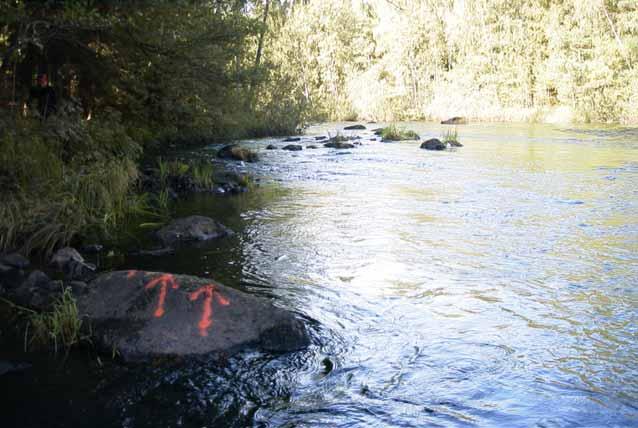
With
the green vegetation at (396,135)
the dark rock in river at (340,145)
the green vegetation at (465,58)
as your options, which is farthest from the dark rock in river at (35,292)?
the green vegetation at (465,58)

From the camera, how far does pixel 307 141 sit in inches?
1016

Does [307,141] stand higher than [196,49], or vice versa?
[196,49]

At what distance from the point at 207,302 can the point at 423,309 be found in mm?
2022

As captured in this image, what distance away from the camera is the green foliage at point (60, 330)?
196 inches

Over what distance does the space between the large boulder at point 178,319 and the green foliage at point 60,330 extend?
4.5 inches

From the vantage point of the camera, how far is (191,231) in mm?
8609

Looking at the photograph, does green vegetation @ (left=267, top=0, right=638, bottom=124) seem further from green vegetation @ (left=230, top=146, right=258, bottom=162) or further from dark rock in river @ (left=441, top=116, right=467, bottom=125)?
green vegetation @ (left=230, top=146, right=258, bottom=162)

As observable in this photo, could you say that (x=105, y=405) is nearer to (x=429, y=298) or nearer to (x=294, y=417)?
(x=294, y=417)

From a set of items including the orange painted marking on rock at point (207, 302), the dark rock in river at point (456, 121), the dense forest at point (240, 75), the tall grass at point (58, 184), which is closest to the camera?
the orange painted marking on rock at point (207, 302)

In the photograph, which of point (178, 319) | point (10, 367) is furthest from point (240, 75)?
point (10, 367)

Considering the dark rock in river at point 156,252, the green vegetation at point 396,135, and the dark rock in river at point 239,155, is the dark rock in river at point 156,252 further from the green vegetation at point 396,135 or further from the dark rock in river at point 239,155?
the green vegetation at point 396,135

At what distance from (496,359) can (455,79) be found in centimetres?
4559

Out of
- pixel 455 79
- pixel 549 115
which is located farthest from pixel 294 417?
pixel 455 79

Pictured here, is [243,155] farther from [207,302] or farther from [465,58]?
[465,58]
